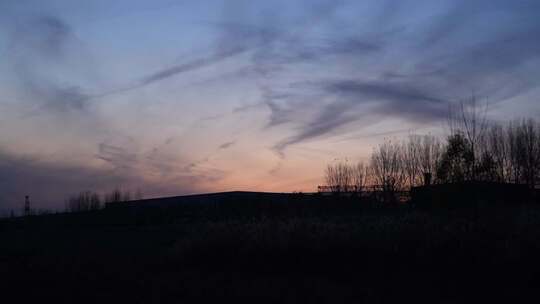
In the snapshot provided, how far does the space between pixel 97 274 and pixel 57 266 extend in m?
2.34

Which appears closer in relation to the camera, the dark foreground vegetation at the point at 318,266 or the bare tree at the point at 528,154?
the dark foreground vegetation at the point at 318,266

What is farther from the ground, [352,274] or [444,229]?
[444,229]

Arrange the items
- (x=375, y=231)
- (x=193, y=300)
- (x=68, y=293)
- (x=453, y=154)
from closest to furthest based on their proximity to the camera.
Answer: (x=193, y=300), (x=68, y=293), (x=375, y=231), (x=453, y=154)

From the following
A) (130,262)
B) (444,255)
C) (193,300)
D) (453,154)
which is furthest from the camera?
(453,154)

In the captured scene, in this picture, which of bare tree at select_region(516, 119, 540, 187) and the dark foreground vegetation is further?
bare tree at select_region(516, 119, 540, 187)

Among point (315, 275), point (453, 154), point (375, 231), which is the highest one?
point (453, 154)

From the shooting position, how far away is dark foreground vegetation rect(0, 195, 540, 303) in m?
10.5

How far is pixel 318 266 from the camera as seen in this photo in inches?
547

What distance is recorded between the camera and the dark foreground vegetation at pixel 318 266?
1053 cm

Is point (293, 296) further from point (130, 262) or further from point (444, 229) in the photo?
point (130, 262)

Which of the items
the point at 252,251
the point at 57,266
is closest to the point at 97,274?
the point at 57,266

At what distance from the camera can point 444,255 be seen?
1275 centimetres

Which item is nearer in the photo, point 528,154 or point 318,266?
point 318,266

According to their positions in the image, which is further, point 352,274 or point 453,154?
point 453,154
